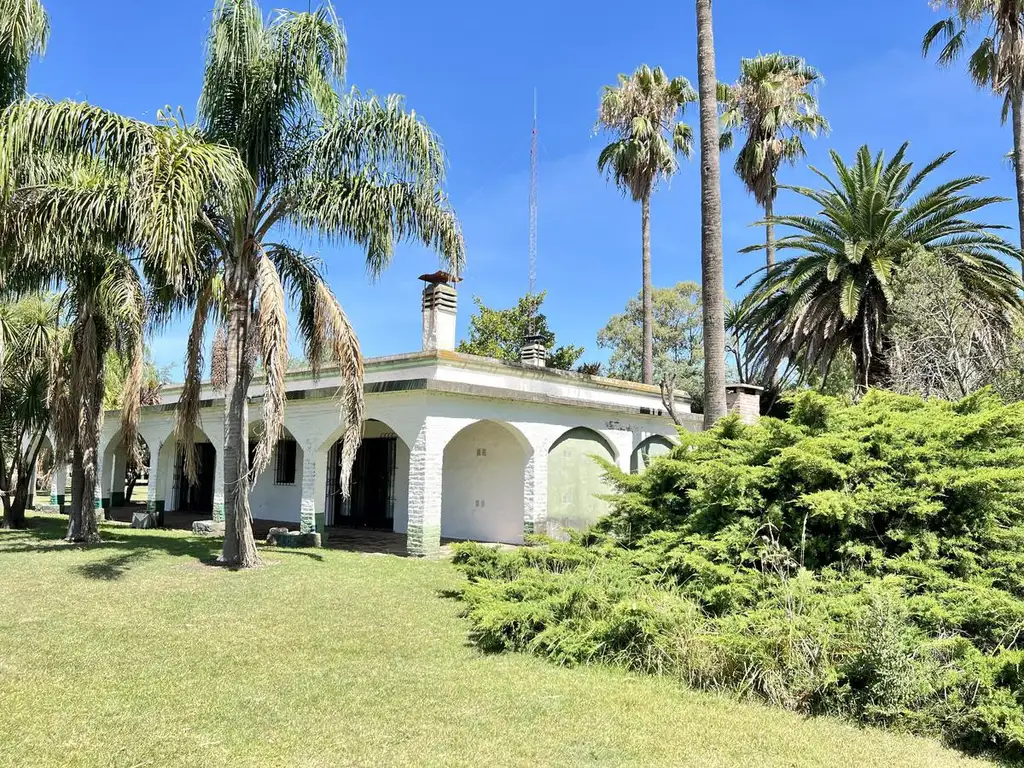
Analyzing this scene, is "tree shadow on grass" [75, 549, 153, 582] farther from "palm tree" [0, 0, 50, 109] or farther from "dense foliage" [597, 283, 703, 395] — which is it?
"dense foliage" [597, 283, 703, 395]

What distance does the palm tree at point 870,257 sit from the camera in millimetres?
14078

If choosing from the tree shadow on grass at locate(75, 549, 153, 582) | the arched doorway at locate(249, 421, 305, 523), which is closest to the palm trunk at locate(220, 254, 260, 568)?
the tree shadow on grass at locate(75, 549, 153, 582)

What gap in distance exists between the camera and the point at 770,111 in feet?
72.7

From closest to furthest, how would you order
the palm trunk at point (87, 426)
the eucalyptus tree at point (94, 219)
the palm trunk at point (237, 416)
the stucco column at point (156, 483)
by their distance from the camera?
1. the eucalyptus tree at point (94, 219)
2. the palm trunk at point (237, 416)
3. the palm trunk at point (87, 426)
4. the stucco column at point (156, 483)

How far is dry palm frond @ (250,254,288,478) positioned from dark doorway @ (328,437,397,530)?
25.8 ft

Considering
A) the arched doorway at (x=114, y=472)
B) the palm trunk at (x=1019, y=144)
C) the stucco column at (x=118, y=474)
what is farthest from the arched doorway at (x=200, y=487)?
the palm trunk at (x=1019, y=144)

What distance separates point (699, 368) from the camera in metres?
40.7

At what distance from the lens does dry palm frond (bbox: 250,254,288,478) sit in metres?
9.60

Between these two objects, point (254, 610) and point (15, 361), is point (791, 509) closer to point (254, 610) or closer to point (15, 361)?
point (254, 610)

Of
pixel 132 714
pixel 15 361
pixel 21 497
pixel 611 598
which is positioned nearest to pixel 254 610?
pixel 132 714

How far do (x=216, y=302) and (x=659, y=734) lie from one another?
374 inches

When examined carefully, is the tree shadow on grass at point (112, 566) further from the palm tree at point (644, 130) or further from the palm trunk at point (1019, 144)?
the palm trunk at point (1019, 144)

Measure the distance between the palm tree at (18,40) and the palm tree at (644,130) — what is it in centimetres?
1514

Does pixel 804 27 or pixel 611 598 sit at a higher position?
pixel 804 27
